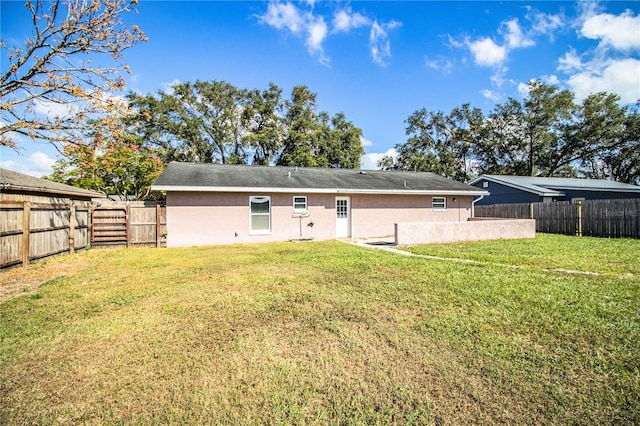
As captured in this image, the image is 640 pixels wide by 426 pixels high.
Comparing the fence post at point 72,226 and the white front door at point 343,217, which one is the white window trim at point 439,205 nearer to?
the white front door at point 343,217

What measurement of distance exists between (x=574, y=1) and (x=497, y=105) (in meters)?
24.2

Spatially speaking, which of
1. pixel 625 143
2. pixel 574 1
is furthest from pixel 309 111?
pixel 625 143

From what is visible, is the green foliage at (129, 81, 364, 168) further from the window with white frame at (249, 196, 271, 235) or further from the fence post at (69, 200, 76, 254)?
the fence post at (69, 200, 76, 254)

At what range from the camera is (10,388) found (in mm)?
2666

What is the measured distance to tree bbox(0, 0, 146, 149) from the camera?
7184mm

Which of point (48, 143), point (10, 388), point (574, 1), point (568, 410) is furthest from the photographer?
point (574, 1)

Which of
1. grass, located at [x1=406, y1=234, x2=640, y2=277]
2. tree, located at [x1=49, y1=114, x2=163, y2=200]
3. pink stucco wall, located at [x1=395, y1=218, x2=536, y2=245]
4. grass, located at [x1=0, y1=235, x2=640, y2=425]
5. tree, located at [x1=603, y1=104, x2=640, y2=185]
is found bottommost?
grass, located at [x1=0, y1=235, x2=640, y2=425]

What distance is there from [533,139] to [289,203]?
34043mm

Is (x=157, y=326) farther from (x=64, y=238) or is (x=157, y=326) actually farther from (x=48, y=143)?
(x=64, y=238)

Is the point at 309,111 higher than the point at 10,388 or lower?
higher

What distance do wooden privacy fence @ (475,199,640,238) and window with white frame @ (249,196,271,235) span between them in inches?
578

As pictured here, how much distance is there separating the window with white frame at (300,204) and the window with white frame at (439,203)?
7347 millimetres

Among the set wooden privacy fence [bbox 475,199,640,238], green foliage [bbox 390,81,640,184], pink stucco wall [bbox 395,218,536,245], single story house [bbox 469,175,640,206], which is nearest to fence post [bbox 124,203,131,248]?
pink stucco wall [bbox 395,218,536,245]

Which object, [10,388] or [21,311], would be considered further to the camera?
[21,311]
